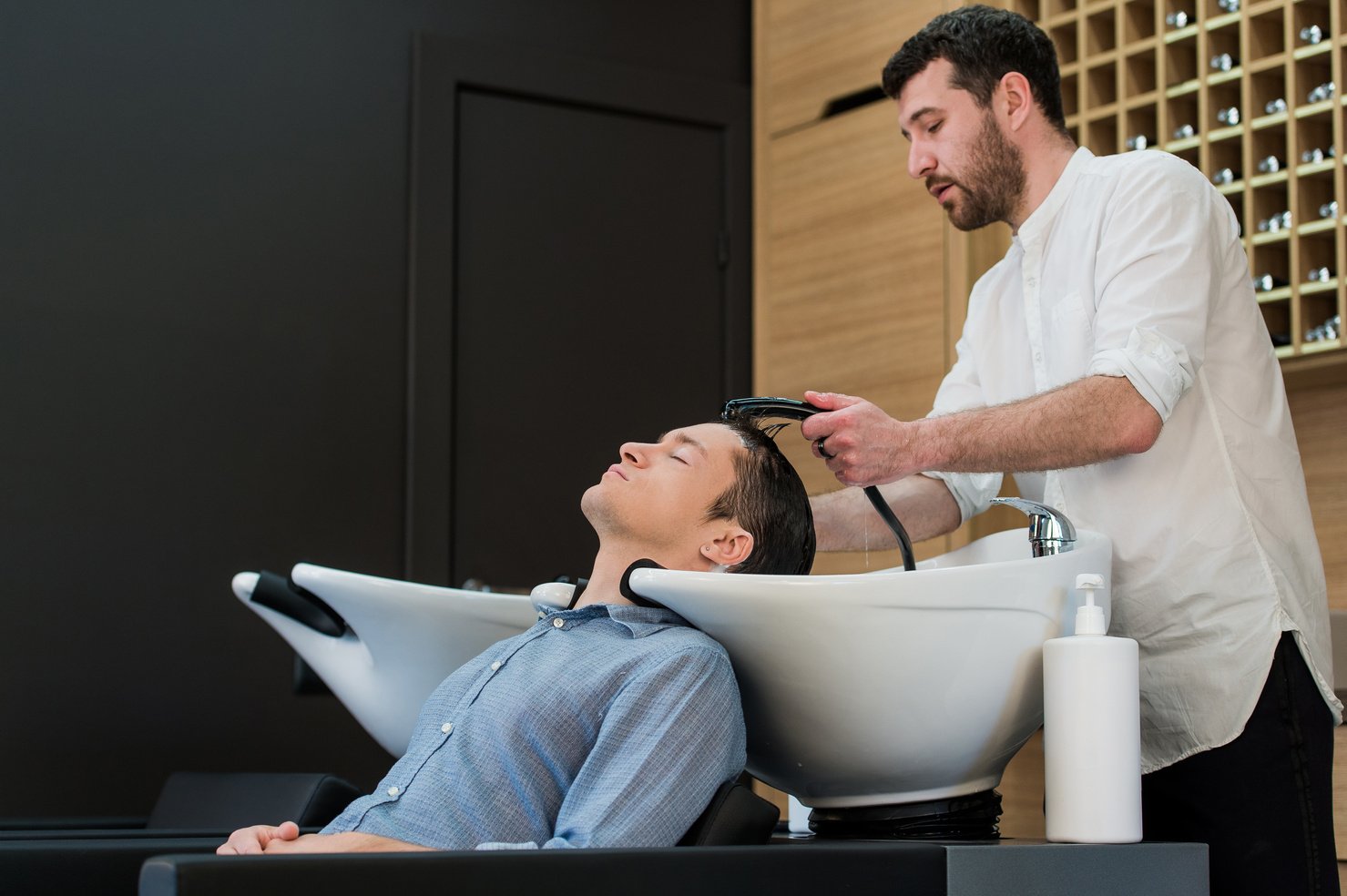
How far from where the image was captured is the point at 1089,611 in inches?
50.8

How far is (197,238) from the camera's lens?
289cm

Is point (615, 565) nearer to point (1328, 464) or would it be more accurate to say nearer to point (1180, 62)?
point (1328, 464)

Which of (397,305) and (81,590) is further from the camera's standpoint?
(397,305)

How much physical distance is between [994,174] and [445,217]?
5.31ft

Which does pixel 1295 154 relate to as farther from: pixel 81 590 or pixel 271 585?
pixel 81 590

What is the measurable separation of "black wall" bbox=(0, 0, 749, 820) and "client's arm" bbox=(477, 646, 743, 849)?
172 cm

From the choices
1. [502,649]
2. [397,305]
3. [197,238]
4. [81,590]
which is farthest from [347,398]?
[502,649]

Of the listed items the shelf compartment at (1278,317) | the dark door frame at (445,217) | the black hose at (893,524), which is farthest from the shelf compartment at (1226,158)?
the black hose at (893,524)

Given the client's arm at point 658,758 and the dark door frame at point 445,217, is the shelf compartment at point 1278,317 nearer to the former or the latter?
the dark door frame at point 445,217

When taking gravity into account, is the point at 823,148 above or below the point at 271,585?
above

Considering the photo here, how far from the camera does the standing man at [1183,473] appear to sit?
1.41 meters

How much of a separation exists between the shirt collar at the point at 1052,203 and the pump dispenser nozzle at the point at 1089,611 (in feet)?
1.75

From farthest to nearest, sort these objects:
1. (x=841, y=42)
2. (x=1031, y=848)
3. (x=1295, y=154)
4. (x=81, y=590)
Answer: (x=841, y=42) < (x=81, y=590) < (x=1295, y=154) < (x=1031, y=848)

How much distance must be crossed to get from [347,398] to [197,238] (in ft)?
1.38
